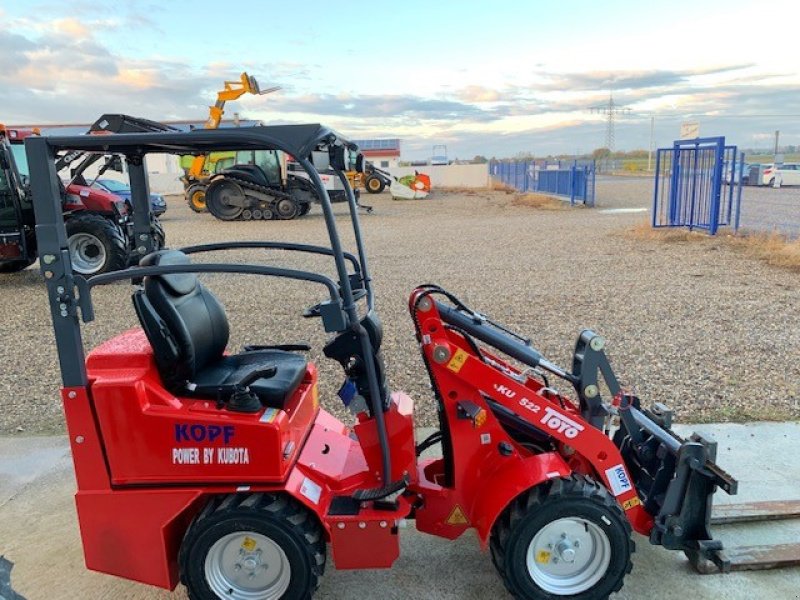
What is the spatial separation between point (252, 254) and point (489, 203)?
14.7m

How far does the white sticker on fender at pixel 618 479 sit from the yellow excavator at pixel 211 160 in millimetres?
16401

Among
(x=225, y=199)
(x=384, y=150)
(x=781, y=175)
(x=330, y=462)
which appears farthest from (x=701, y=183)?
(x=384, y=150)

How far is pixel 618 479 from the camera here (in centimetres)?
277

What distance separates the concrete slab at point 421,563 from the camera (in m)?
2.79

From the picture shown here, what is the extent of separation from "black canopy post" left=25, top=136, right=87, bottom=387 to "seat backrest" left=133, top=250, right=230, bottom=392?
303mm

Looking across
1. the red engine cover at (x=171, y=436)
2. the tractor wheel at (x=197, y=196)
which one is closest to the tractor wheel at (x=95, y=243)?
the red engine cover at (x=171, y=436)

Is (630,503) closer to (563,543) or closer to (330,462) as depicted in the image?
(563,543)

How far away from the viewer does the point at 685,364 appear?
213 inches

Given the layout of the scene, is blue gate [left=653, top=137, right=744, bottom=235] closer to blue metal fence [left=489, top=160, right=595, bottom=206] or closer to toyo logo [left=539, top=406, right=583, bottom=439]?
blue metal fence [left=489, top=160, right=595, bottom=206]

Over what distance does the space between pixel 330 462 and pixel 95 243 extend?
8406mm

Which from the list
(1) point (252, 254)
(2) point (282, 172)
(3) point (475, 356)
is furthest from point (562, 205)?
(3) point (475, 356)

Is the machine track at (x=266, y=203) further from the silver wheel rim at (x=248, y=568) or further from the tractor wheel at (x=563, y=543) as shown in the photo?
the tractor wheel at (x=563, y=543)

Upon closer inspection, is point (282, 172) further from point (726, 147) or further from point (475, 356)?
point (475, 356)

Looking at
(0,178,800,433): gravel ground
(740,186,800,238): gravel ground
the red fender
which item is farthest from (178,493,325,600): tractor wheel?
(740,186,800,238): gravel ground
